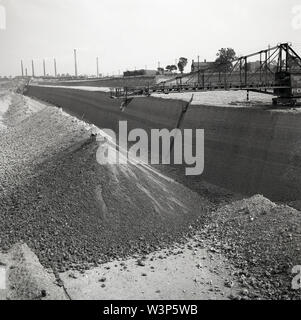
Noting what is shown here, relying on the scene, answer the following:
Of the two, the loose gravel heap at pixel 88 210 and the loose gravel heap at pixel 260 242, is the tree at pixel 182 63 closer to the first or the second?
the loose gravel heap at pixel 88 210

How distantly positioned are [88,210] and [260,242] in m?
8.47

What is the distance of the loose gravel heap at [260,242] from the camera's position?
48.9ft

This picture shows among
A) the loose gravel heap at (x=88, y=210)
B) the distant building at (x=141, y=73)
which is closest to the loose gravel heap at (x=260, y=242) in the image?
the loose gravel heap at (x=88, y=210)

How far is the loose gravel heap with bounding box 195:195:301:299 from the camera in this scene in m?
14.9

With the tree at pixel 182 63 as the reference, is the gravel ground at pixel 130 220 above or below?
below

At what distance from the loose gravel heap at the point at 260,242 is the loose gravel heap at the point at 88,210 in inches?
82.6

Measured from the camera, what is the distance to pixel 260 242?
17.3 metres

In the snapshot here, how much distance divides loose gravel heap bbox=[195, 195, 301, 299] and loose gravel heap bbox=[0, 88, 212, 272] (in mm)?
2098

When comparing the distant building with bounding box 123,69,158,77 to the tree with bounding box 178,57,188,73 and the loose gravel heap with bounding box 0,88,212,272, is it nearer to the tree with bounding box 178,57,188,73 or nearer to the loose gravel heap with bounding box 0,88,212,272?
the tree with bounding box 178,57,188,73

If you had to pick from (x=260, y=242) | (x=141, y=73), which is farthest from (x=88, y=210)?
(x=141, y=73)

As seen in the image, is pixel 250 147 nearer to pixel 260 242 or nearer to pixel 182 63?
pixel 260 242

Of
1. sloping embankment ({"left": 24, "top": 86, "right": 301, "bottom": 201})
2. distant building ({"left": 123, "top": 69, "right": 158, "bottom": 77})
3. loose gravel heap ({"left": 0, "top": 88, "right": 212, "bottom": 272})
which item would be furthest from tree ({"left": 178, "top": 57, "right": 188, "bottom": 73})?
loose gravel heap ({"left": 0, "top": 88, "right": 212, "bottom": 272})

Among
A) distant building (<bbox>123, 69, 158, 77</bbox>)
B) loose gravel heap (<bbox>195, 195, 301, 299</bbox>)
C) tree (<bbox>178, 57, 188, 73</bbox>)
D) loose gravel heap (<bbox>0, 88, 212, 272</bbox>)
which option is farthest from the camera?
tree (<bbox>178, 57, 188, 73</bbox>)
